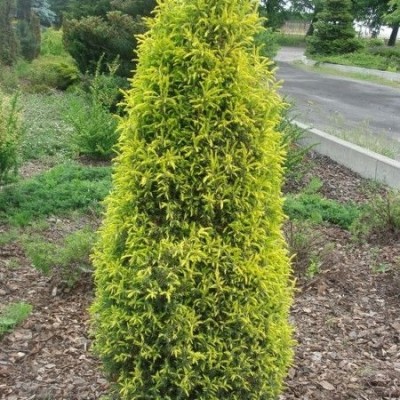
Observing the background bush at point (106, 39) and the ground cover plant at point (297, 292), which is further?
the background bush at point (106, 39)

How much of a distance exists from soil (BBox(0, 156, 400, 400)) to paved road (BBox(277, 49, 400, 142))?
15.9 feet

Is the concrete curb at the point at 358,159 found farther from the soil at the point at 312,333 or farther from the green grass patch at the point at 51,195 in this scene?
the green grass patch at the point at 51,195

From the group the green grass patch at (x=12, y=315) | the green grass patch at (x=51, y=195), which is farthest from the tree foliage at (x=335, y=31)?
the green grass patch at (x=12, y=315)

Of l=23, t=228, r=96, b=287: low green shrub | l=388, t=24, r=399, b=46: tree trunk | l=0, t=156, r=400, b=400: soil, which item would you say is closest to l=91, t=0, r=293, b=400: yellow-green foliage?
l=0, t=156, r=400, b=400: soil

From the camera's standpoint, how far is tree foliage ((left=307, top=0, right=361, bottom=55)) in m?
31.0

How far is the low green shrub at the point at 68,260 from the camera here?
425 centimetres

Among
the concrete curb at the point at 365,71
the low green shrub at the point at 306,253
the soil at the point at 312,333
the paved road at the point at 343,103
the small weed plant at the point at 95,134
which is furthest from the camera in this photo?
the concrete curb at the point at 365,71

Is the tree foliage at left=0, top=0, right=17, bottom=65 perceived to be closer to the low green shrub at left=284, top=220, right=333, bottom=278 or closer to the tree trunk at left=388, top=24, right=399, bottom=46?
the low green shrub at left=284, top=220, right=333, bottom=278

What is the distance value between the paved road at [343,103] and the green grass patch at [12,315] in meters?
6.05

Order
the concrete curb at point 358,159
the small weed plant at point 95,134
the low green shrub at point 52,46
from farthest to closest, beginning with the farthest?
the low green shrub at point 52,46 → the small weed plant at point 95,134 → the concrete curb at point 358,159

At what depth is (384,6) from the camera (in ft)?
123

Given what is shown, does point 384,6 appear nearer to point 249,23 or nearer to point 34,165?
point 34,165

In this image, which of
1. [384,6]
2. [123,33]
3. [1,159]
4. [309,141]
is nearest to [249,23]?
[1,159]

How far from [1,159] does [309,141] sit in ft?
14.9
